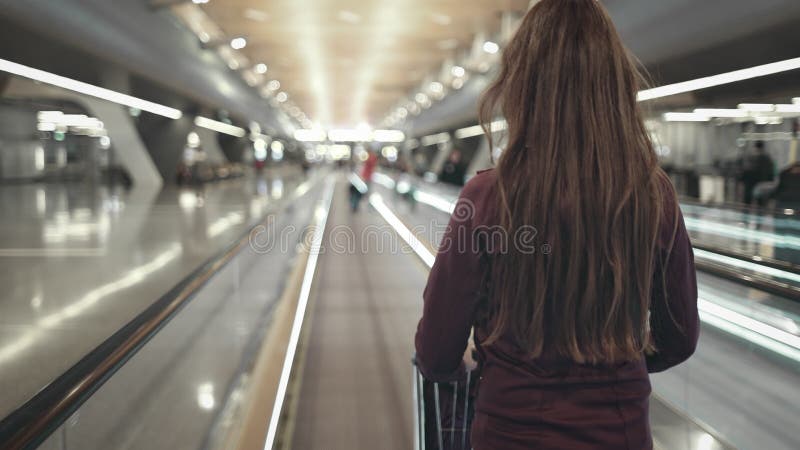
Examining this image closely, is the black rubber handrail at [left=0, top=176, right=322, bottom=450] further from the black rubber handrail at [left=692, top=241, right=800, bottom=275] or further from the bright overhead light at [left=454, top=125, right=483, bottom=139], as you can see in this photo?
the bright overhead light at [left=454, top=125, right=483, bottom=139]

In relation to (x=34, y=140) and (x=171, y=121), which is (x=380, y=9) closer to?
(x=171, y=121)

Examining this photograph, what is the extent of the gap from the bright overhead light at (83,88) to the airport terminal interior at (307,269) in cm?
10

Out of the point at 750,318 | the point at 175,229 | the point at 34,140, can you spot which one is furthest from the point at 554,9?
the point at 34,140

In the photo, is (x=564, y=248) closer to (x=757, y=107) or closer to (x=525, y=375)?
(x=525, y=375)

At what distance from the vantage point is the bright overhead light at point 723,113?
9.43m

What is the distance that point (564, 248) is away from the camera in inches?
49.9

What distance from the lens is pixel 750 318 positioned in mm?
3994

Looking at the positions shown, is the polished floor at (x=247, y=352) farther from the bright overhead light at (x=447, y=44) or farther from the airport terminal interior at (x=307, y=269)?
the bright overhead light at (x=447, y=44)

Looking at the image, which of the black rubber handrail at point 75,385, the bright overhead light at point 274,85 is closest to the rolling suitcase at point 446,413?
the black rubber handrail at point 75,385

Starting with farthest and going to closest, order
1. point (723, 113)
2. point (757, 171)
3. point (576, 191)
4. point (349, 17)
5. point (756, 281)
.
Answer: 1. point (349, 17)
2. point (723, 113)
3. point (757, 171)
4. point (756, 281)
5. point (576, 191)

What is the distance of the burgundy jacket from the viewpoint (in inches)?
48.6

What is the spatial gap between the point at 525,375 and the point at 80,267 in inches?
353

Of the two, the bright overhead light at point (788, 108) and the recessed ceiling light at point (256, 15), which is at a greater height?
the recessed ceiling light at point (256, 15)

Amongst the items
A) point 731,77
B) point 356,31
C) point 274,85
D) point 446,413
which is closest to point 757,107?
point 731,77
